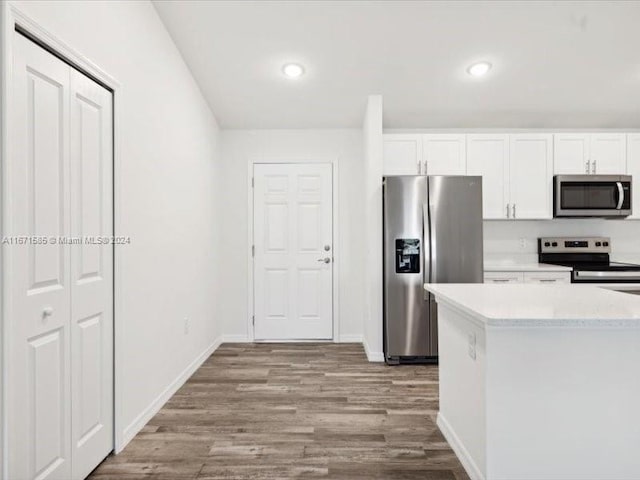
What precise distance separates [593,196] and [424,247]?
70.8 inches

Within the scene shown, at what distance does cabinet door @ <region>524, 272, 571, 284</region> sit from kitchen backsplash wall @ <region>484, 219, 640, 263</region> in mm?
506

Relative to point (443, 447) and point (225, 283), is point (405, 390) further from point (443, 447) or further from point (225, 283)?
point (225, 283)

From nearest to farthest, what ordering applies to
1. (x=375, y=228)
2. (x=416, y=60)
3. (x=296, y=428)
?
(x=296, y=428) → (x=416, y=60) → (x=375, y=228)

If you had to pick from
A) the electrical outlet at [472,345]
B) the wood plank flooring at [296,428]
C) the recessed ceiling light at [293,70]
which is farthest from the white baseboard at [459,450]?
the recessed ceiling light at [293,70]

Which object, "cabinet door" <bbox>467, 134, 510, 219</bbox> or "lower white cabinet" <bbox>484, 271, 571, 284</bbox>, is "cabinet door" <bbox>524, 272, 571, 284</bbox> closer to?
"lower white cabinet" <bbox>484, 271, 571, 284</bbox>

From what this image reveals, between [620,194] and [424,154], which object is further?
[424,154]

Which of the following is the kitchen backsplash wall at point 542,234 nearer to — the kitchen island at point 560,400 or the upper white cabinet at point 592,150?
the upper white cabinet at point 592,150

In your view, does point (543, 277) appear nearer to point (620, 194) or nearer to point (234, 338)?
point (620, 194)

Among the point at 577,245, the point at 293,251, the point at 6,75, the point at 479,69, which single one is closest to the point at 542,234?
the point at 577,245

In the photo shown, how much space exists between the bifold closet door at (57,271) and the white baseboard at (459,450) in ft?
5.93

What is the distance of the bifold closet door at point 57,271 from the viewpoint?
1.47 metres

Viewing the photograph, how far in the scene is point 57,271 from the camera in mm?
1705

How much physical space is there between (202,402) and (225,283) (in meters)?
1.80

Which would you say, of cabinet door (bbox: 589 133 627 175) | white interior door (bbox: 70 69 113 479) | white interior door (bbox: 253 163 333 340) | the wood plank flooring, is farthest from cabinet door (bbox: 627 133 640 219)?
white interior door (bbox: 70 69 113 479)
